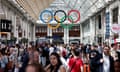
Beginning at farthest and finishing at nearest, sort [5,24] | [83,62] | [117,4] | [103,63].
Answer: [117,4], [5,24], [83,62], [103,63]

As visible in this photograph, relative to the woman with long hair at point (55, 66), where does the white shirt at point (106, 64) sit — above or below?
below

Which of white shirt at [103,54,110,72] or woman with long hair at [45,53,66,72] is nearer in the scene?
woman with long hair at [45,53,66,72]

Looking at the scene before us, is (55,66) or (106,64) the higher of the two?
(55,66)

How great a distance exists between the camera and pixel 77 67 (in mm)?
10547

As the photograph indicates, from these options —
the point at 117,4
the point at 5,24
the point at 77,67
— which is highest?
the point at 117,4

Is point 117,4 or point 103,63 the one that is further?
point 117,4

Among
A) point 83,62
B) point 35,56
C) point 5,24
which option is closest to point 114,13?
point 5,24

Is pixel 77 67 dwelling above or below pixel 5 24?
below

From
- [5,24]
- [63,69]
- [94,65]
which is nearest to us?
[63,69]

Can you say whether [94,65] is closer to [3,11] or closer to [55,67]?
[55,67]

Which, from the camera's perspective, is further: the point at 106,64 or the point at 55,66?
the point at 106,64

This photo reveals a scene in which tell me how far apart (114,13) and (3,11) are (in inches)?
483

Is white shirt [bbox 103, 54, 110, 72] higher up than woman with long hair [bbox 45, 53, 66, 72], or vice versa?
woman with long hair [bbox 45, 53, 66, 72]

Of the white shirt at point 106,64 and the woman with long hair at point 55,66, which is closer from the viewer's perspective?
the woman with long hair at point 55,66
